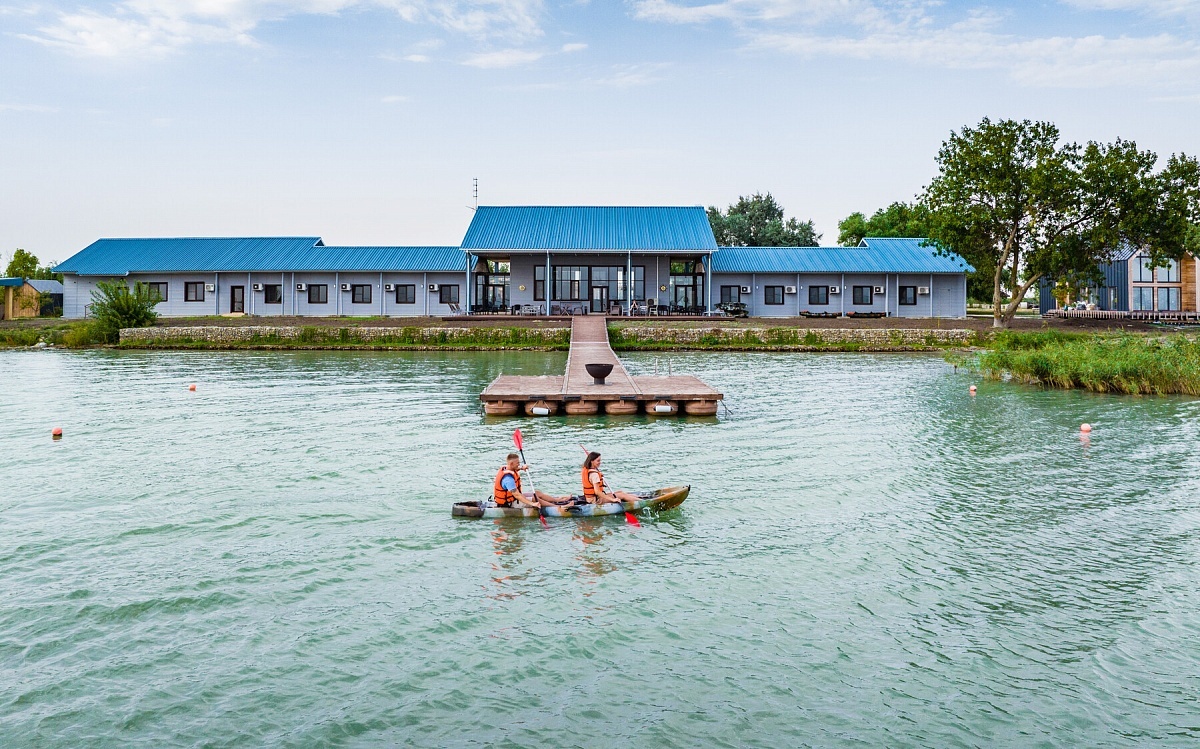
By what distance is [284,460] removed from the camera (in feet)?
49.1

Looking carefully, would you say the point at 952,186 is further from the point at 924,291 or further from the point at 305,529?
the point at 305,529

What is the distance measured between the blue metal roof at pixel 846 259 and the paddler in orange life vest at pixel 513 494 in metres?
42.0

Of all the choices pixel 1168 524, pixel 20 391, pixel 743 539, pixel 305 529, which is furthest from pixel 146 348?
pixel 1168 524

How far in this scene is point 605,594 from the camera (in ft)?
28.9

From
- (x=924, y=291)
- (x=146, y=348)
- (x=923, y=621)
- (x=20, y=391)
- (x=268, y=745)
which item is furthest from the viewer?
(x=924, y=291)

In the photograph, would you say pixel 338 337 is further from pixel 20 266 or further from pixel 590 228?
pixel 20 266

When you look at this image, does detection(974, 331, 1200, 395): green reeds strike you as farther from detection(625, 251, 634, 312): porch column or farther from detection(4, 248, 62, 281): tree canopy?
detection(4, 248, 62, 281): tree canopy

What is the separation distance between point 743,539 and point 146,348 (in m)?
38.4

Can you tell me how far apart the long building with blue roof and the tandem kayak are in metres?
37.1

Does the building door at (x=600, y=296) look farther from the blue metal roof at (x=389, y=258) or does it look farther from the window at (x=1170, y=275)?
the window at (x=1170, y=275)

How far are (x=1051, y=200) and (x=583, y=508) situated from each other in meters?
39.2

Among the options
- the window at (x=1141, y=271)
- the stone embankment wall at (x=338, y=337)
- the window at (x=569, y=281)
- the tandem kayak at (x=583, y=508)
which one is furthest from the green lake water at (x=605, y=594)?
the window at (x=1141, y=271)

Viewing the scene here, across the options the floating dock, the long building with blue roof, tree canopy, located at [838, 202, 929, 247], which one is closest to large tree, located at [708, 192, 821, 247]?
tree canopy, located at [838, 202, 929, 247]

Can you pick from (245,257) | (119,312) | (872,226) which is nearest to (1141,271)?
(872,226)
